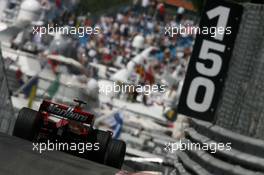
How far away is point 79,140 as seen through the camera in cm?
1119

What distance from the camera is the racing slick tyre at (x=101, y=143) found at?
424 inches

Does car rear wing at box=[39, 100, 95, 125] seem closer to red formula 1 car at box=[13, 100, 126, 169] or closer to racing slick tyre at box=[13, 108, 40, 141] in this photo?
red formula 1 car at box=[13, 100, 126, 169]

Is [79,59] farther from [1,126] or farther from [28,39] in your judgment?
[1,126]

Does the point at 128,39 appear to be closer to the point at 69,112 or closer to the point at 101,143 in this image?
the point at 69,112

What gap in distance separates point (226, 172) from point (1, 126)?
7.55 metres

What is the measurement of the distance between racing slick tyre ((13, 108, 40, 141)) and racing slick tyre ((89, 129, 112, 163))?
2.89ft

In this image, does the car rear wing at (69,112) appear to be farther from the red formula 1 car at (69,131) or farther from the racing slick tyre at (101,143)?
the racing slick tyre at (101,143)

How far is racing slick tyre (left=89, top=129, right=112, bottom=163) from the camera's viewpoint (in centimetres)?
1077

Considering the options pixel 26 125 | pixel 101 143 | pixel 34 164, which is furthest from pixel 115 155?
pixel 34 164

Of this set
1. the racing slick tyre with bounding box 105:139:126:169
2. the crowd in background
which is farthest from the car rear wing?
the crowd in background

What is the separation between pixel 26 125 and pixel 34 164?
10.2 feet

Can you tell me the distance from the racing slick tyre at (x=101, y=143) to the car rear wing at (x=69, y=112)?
257mm

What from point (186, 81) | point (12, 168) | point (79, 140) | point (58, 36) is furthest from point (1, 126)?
point (58, 36)

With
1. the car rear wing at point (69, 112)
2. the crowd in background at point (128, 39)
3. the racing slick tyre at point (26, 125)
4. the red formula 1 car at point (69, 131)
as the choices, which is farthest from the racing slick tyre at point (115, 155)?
the crowd in background at point (128, 39)
